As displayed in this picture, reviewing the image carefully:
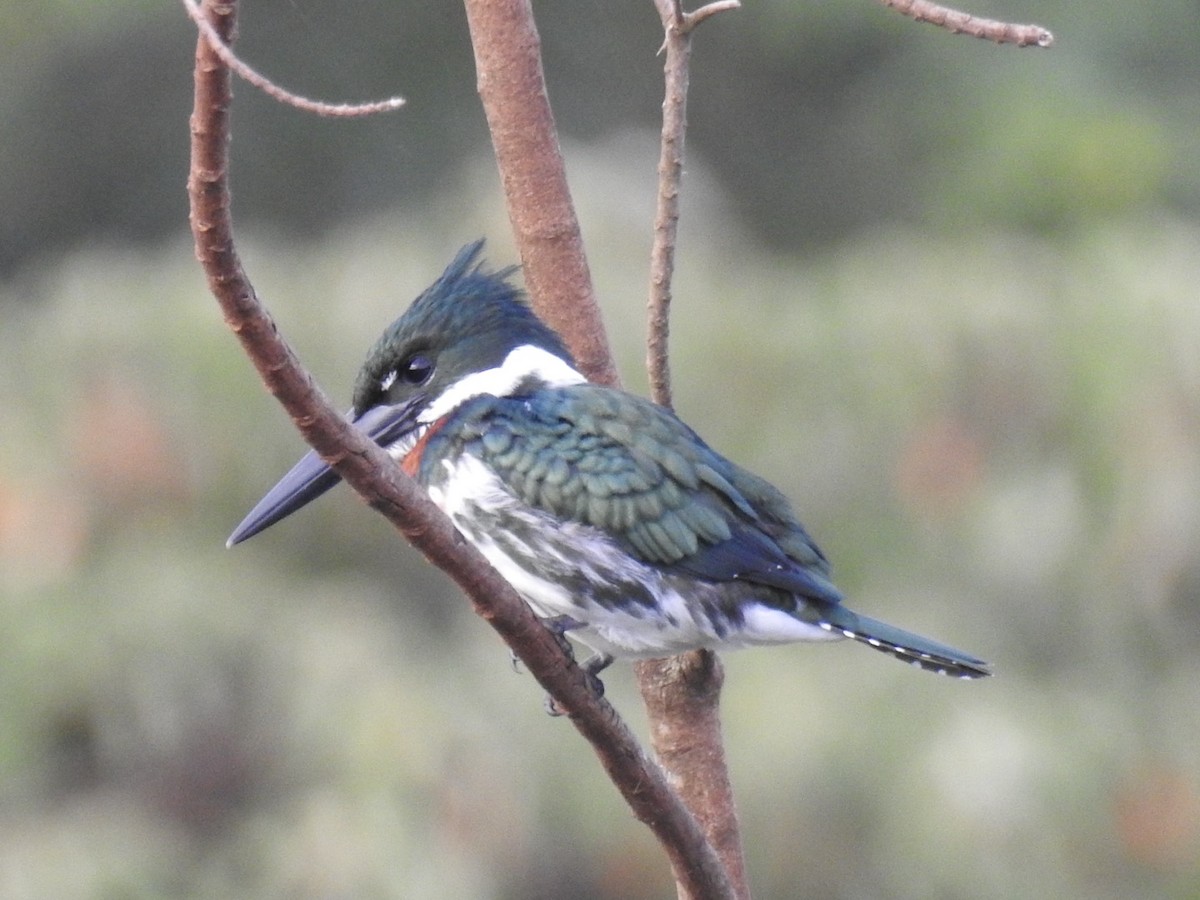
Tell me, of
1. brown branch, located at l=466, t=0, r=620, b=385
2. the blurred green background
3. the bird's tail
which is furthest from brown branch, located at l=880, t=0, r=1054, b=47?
the blurred green background

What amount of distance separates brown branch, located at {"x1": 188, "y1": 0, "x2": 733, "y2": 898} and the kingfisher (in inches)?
13.6

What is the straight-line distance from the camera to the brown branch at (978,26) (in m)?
1.79

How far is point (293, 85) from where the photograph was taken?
6883 mm

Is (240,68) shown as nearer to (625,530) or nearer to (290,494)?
(625,530)

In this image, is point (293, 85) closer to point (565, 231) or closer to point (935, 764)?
point (935, 764)

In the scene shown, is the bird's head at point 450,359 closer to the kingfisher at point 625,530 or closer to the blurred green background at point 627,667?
the kingfisher at point 625,530

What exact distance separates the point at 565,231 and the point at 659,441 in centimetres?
33

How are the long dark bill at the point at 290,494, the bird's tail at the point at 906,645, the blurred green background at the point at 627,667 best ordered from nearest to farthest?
the bird's tail at the point at 906,645, the long dark bill at the point at 290,494, the blurred green background at the point at 627,667

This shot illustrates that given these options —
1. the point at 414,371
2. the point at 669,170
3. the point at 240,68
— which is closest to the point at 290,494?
the point at 414,371

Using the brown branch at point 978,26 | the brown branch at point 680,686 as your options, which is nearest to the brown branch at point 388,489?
the brown branch at point 680,686

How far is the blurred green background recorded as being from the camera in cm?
382

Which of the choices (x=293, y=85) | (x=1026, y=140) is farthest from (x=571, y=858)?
(x=293, y=85)

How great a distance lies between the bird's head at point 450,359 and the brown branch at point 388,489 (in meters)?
0.70

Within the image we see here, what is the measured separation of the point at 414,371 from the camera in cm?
263
